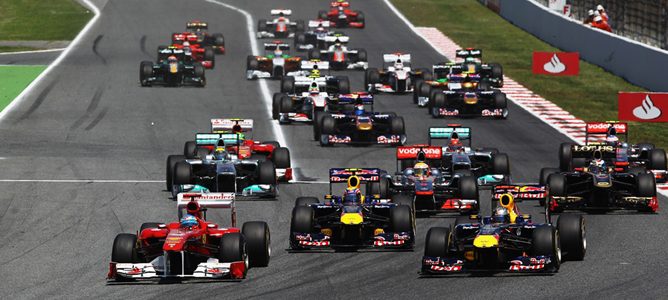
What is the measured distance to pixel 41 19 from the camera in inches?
3420

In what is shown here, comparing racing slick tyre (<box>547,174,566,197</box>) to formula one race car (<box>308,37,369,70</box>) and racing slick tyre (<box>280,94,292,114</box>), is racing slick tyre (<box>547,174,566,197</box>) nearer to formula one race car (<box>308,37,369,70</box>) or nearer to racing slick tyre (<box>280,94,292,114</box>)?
racing slick tyre (<box>280,94,292,114</box>)

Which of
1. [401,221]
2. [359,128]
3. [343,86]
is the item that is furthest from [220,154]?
[343,86]

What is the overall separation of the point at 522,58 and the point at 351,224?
43.8 meters

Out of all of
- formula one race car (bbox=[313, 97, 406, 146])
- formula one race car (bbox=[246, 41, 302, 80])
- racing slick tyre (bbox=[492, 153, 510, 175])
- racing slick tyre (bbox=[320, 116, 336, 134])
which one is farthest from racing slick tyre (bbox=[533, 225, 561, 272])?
formula one race car (bbox=[246, 41, 302, 80])

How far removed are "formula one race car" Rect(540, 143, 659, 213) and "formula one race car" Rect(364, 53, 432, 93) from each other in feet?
82.5

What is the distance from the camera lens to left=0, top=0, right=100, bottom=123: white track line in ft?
173

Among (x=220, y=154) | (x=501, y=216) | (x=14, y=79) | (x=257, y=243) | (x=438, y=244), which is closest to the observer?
(x=438, y=244)

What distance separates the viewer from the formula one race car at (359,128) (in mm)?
43344

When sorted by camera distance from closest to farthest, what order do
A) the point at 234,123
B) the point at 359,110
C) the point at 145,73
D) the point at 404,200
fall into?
the point at 404,200 < the point at 234,123 < the point at 359,110 < the point at 145,73

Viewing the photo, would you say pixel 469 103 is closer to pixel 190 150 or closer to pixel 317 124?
pixel 317 124

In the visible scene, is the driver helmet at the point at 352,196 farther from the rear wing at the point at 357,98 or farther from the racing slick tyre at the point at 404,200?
the rear wing at the point at 357,98

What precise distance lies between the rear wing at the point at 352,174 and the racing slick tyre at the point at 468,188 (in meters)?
2.12

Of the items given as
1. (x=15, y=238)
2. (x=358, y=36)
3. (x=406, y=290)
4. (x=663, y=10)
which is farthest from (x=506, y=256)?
(x=358, y=36)

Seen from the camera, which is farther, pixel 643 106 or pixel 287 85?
pixel 287 85
